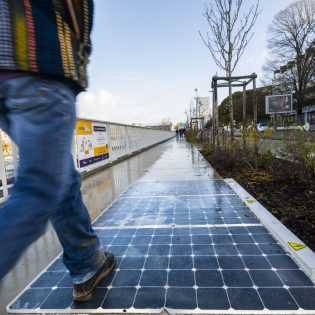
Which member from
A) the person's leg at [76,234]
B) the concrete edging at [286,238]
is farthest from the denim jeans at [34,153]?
the concrete edging at [286,238]

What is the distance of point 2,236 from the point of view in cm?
82

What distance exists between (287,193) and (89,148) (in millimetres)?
4952

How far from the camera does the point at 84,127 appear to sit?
6941 millimetres

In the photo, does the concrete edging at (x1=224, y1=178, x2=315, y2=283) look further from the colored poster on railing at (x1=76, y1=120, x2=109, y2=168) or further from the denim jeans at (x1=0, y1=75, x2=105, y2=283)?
the colored poster on railing at (x1=76, y1=120, x2=109, y2=168)

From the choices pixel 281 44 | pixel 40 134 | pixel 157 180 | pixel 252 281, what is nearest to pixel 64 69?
pixel 40 134

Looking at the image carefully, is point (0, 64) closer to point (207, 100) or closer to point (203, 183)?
point (203, 183)

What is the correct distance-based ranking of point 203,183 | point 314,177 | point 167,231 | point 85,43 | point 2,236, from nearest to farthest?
point 2,236 < point 85,43 < point 167,231 < point 314,177 < point 203,183

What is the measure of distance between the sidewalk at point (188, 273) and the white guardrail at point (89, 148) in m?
1.86

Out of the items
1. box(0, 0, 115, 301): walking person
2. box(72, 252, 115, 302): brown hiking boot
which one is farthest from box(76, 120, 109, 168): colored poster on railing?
box(0, 0, 115, 301): walking person

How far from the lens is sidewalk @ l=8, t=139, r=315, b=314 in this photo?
5.35 feet

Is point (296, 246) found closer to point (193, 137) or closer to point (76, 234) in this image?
point (76, 234)

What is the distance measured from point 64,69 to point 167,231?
6.85 ft

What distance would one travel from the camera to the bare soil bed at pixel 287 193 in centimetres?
293

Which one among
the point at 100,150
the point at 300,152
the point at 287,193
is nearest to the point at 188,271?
the point at 287,193
